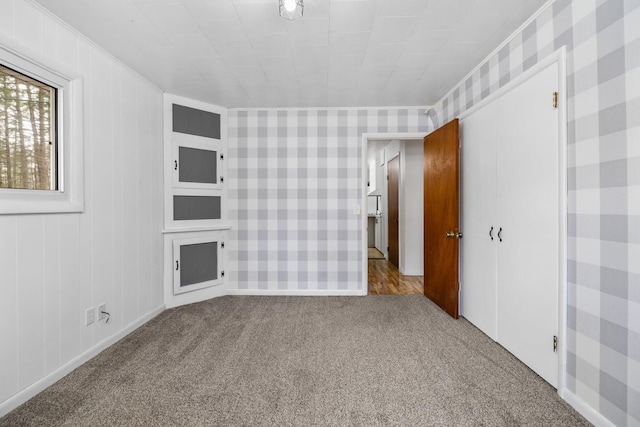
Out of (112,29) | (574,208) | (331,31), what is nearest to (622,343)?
(574,208)

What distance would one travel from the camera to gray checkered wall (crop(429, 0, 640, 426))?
1.23m

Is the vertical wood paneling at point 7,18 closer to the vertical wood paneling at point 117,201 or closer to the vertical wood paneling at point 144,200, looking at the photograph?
the vertical wood paneling at point 117,201

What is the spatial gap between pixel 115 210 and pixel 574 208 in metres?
3.19

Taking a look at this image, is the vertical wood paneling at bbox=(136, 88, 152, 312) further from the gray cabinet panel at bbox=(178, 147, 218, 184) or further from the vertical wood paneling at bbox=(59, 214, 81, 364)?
the vertical wood paneling at bbox=(59, 214, 81, 364)

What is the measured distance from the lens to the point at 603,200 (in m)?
1.35

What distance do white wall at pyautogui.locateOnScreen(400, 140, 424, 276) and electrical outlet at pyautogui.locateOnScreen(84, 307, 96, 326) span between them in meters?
3.95

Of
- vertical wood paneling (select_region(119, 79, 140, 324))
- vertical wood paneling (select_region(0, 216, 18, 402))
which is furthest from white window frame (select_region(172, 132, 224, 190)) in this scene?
vertical wood paneling (select_region(0, 216, 18, 402))

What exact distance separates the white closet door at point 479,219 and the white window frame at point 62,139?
3.11m

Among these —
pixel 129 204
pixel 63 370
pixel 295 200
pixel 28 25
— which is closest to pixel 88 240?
pixel 129 204

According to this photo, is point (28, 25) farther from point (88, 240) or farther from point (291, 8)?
point (291, 8)

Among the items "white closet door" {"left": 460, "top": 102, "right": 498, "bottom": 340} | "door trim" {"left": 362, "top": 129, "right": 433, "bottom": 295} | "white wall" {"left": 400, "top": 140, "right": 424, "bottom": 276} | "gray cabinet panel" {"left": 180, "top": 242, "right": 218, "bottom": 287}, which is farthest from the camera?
"white wall" {"left": 400, "top": 140, "right": 424, "bottom": 276}

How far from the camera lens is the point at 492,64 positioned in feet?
7.32

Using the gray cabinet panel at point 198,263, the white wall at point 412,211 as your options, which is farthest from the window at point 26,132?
the white wall at point 412,211

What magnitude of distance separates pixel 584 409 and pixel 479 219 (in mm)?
1391
